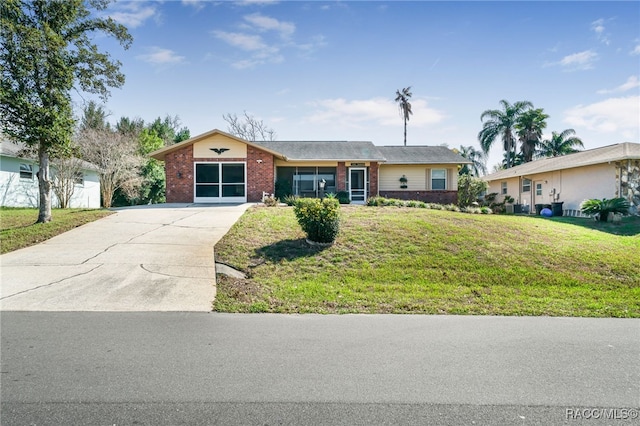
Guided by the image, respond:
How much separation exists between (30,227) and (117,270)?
6.41 m

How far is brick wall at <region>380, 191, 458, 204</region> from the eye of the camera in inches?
955

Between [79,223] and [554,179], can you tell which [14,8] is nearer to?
[79,223]

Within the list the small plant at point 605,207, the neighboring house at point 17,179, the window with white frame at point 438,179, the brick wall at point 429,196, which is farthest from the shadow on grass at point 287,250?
the window with white frame at point 438,179

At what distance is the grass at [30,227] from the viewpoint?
1068 centimetres

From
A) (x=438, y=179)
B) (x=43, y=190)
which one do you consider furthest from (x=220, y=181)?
(x=438, y=179)

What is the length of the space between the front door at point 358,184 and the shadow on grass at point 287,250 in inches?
523

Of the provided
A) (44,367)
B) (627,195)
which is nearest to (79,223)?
(44,367)

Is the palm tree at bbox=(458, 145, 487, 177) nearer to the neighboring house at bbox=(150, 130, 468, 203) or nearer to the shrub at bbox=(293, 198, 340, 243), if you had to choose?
the neighboring house at bbox=(150, 130, 468, 203)

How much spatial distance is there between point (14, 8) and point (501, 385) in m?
16.3

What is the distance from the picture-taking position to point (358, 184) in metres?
23.8

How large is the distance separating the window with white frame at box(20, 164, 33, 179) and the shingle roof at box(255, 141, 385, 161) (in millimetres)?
14462

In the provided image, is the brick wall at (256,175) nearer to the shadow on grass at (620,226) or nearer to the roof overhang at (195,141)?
the roof overhang at (195,141)

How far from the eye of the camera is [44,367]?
12.9 ft

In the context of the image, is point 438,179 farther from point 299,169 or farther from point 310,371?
point 310,371
